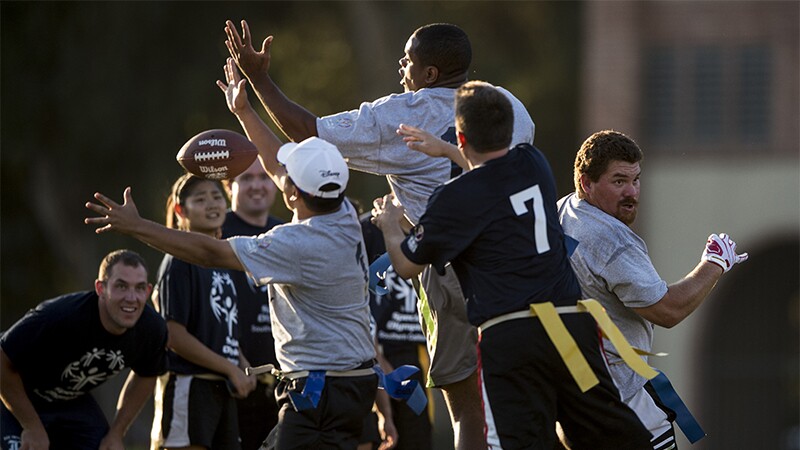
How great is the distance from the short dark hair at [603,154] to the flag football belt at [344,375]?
135 centimetres

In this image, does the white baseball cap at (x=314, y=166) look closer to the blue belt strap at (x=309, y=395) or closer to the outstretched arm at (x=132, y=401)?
the blue belt strap at (x=309, y=395)

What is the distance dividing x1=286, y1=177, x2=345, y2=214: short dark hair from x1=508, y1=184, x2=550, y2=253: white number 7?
36.1 inches

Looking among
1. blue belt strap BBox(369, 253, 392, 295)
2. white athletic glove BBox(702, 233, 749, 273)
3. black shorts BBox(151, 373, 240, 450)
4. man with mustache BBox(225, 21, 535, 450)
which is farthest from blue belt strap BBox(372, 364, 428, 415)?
black shorts BBox(151, 373, 240, 450)

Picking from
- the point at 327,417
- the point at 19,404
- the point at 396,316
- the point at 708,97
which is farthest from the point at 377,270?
the point at 708,97

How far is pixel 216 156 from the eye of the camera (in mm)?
7348

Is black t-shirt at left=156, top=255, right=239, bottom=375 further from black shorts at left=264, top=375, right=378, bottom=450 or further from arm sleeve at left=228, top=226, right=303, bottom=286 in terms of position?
arm sleeve at left=228, top=226, right=303, bottom=286

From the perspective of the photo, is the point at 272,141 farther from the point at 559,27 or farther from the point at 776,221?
the point at 559,27

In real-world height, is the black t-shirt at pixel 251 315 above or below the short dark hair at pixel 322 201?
below

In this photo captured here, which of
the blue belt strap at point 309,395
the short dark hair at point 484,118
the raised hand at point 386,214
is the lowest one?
the blue belt strap at point 309,395

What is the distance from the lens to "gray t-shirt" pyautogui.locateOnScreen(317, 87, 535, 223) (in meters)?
6.99

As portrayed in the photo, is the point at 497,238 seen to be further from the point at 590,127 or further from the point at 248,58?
the point at 590,127

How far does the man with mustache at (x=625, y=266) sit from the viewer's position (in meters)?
6.83

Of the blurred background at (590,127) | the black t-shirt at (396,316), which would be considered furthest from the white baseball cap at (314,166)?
the blurred background at (590,127)

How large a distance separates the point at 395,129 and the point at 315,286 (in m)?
0.92
